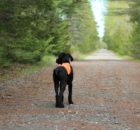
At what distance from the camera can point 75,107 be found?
12680 mm

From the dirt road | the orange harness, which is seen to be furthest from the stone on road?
the orange harness

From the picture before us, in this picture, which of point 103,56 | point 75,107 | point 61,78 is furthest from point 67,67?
point 103,56

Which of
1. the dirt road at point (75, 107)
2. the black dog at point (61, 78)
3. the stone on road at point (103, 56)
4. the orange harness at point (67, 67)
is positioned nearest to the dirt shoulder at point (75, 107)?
the dirt road at point (75, 107)

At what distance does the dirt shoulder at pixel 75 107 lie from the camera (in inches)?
395

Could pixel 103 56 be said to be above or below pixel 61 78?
below

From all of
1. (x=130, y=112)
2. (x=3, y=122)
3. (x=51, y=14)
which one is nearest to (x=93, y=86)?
(x=51, y=14)

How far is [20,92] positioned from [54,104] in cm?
337

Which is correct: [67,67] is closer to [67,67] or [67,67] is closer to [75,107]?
[67,67]

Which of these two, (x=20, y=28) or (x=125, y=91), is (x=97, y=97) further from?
(x=20, y=28)

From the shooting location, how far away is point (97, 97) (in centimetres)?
1502

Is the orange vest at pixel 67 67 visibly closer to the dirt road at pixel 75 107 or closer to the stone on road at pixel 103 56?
the dirt road at pixel 75 107

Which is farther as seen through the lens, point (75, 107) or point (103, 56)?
point (103, 56)

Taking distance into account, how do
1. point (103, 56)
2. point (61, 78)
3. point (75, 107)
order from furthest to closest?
point (103, 56) → point (75, 107) → point (61, 78)

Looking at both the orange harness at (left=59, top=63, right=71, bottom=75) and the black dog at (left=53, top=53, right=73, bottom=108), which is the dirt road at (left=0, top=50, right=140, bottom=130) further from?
the orange harness at (left=59, top=63, right=71, bottom=75)
